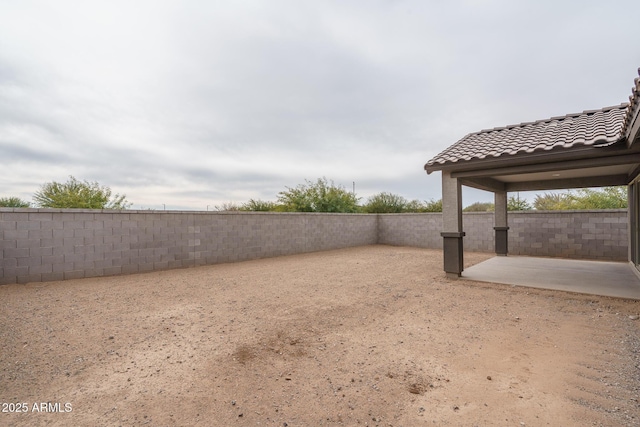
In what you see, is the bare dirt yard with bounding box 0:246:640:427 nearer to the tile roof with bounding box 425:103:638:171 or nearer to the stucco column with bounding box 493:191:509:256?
the tile roof with bounding box 425:103:638:171

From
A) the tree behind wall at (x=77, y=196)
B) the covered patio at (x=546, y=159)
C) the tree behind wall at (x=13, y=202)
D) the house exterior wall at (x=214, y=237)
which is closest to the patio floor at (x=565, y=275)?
the covered patio at (x=546, y=159)

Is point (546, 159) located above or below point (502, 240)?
above

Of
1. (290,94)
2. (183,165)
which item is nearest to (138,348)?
(290,94)

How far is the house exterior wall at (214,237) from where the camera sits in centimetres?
600

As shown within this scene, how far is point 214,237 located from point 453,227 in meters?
6.56

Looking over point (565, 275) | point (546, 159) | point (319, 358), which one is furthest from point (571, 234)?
point (319, 358)

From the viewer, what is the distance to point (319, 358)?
282 centimetres

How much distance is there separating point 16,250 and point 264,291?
16.4 ft

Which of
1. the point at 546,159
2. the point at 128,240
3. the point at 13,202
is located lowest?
the point at 128,240

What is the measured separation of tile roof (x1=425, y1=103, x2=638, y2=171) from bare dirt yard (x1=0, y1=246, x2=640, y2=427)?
257cm

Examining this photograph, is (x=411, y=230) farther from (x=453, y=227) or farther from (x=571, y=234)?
(x=453, y=227)

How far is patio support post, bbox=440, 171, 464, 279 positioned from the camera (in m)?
6.34

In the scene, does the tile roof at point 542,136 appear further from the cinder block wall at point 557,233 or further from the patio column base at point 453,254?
the cinder block wall at point 557,233

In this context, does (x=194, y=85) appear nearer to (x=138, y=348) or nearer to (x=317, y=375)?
(x=138, y=348)
